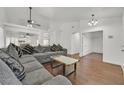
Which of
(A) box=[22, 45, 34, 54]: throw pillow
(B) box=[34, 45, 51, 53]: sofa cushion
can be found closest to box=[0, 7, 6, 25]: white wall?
(A) box=[22, 45, 34, 54]: throw pillow

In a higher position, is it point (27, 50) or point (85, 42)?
point (85, 42)

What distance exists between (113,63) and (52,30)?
319cm

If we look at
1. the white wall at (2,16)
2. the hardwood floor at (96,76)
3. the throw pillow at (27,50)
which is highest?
the white wall at (2,16)

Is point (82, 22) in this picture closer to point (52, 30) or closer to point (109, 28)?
point (109, 28)

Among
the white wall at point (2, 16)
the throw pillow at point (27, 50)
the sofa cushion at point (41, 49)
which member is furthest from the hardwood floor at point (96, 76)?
the white wall at point (2, 16)

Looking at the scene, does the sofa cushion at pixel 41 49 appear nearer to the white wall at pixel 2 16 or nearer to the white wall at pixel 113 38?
the white wall at pixel 2 16

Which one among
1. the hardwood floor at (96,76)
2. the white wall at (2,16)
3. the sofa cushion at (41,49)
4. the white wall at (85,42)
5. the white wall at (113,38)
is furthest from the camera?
the white wall at (85,42)

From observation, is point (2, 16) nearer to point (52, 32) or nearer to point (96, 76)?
point (52, 32)

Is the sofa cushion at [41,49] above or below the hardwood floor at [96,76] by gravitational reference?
above

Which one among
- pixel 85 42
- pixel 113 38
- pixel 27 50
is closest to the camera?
pixel 27 50

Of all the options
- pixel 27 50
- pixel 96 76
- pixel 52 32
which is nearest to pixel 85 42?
pixel 52 32
